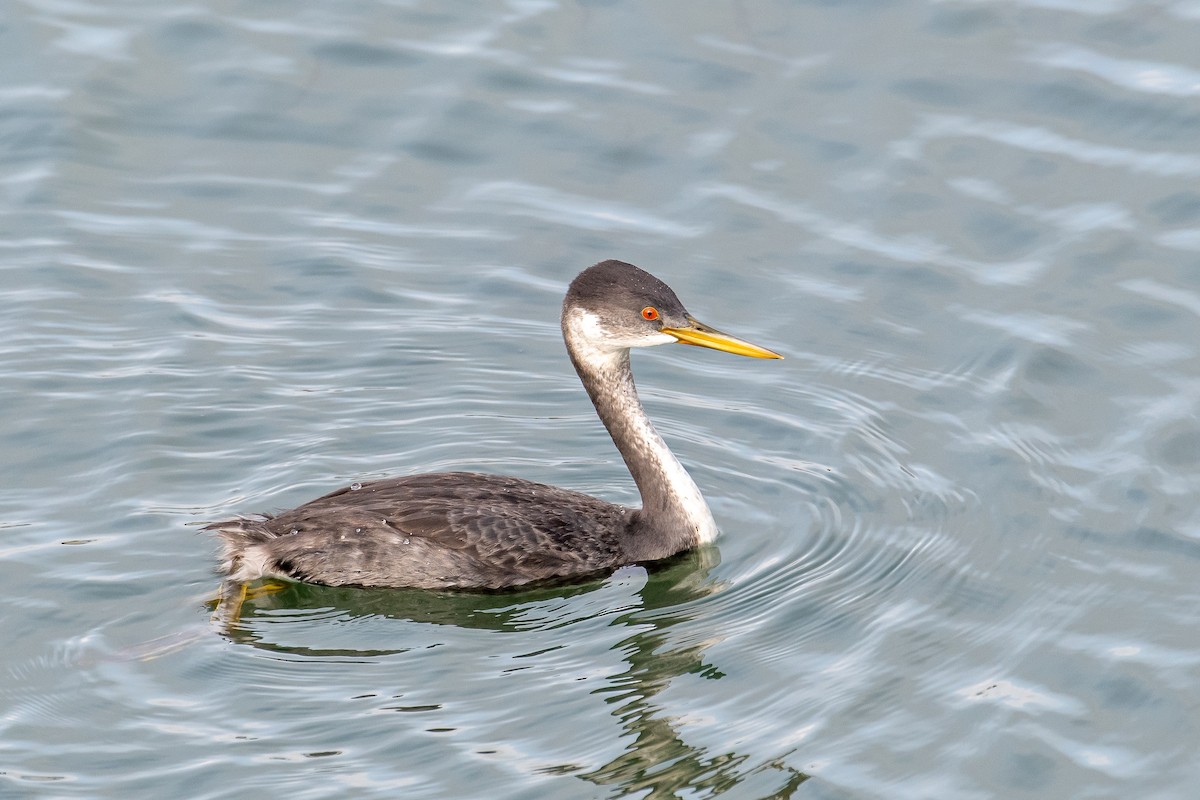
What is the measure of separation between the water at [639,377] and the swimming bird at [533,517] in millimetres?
153

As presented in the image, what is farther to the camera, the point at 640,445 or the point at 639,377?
the point at 639,377

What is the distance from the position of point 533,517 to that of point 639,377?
229cm

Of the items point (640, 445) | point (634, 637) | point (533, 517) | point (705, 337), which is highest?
point (705, 337)

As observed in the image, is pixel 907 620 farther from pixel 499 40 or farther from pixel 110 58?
pixel 110 58

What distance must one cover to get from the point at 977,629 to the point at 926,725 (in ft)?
3.05

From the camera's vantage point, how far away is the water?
27.6 ft

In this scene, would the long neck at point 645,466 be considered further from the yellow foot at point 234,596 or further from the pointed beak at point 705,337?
the yellow foot at point 234,596

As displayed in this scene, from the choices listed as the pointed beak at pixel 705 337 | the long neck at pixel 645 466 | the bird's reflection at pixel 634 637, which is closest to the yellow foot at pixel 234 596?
the bird's reflection at pixel 634 637

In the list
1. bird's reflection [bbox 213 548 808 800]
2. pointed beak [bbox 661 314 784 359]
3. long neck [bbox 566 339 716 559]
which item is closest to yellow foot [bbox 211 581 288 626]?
bird's reflection [bbox 213 548 808 800]

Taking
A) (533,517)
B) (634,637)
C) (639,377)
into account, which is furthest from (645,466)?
(639,377)

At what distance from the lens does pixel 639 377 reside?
39.0 feet

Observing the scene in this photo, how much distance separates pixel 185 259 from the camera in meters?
12.7

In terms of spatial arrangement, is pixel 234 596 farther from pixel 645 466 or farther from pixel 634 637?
pixel 645 466

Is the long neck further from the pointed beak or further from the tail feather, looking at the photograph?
the tail feather
